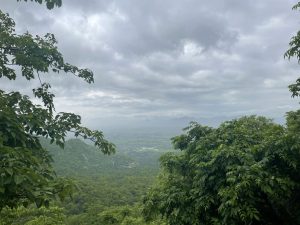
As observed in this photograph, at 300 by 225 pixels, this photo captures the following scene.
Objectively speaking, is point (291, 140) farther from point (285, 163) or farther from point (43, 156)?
point (43, 156)

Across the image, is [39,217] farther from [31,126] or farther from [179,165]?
[31,126]

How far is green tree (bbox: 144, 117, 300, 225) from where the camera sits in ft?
32.1

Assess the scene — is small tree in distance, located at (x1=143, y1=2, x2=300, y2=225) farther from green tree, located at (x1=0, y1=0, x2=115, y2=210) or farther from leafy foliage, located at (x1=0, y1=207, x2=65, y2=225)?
leafy foliage, located at (x1=0, y1=207, x2=65, y2=225)

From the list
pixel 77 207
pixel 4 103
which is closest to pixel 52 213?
pixel 4 103

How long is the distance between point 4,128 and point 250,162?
7.27 m

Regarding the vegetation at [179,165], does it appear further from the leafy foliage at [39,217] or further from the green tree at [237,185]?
the leafy foliage at [39,217]

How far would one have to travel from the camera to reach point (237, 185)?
9.39 meters

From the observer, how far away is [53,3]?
25.3 feet

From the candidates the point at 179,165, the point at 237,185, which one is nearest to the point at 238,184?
the point at 237,185

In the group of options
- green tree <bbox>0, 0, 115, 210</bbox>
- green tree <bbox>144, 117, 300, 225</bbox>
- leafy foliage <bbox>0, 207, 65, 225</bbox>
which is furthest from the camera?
leafy foliage <bbox>0, 207, 65, 225</bbox>

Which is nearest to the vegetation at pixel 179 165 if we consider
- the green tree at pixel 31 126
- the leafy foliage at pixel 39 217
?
the green tree at pixel 31 126

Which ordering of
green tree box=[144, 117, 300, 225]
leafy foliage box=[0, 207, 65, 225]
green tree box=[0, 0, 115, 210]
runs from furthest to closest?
leafy foliage box=[0, 207, 65, 225], green tree box=[144, 117, 300, 225], green tree box=[0, 0, 115, 210]

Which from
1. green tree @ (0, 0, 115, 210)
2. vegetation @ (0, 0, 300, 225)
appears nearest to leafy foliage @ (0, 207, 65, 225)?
vegetation @ (0, 0, 300, 225)

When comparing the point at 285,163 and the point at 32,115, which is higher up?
the point at 32,115
